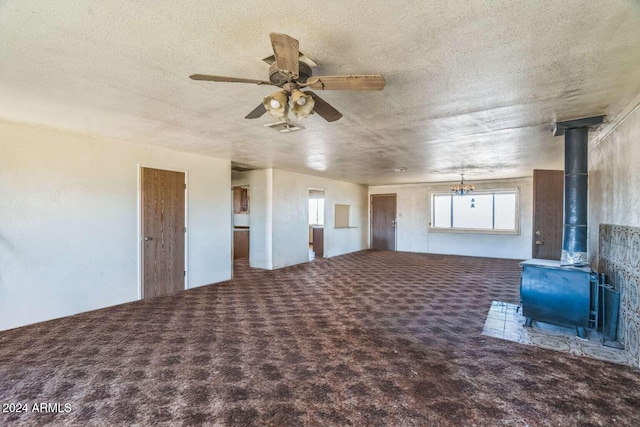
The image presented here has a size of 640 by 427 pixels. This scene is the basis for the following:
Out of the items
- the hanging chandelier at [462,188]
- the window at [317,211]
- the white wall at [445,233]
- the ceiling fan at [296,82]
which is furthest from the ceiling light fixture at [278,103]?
the window at [317,211]

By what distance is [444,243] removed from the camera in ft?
32.6

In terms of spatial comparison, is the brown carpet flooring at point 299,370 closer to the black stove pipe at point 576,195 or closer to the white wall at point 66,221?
the white wall at point 66,221

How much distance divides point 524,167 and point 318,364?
645cm

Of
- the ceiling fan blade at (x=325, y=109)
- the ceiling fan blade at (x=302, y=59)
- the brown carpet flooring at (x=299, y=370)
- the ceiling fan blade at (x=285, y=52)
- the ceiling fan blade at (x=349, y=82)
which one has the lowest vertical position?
the brown carpet flooring at (x=299, y=370)

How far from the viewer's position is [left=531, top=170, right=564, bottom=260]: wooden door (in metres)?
4.58

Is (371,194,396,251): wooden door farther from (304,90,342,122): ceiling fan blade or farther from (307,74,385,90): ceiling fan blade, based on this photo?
(307,74,385,90): ceiling fan blade

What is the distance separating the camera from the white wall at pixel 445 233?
28.6 ft

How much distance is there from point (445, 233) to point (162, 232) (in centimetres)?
823

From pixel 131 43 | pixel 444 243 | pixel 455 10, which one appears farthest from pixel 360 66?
pixel 444 243

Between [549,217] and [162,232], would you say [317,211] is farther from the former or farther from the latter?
[549,217]

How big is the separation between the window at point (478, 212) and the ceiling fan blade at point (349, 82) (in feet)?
28.4

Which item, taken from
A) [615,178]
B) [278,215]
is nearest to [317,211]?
[278,215]

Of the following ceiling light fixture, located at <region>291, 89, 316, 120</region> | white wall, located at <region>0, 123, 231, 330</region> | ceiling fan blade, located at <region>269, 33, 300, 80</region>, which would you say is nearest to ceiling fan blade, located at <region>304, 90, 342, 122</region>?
ceiling light fixture, located at <region>291, 89, 316, 120</region>

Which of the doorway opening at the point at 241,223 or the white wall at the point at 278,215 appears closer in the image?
the white wall at the point at 278,215
